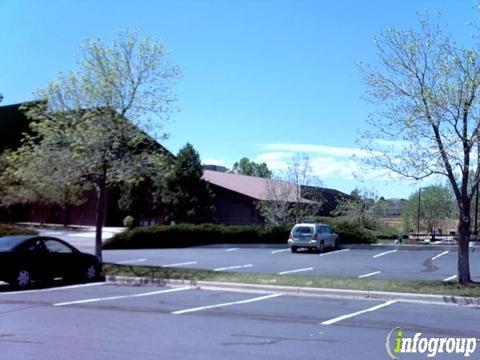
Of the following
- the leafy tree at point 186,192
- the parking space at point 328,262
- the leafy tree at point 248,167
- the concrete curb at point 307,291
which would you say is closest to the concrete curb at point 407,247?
the parking space at point 328,262

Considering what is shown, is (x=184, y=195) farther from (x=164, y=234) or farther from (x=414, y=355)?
(x=414, y=355)

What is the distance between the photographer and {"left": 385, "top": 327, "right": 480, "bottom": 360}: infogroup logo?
832cm

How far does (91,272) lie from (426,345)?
11604 mm

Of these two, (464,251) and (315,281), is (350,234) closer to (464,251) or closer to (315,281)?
(315,281)

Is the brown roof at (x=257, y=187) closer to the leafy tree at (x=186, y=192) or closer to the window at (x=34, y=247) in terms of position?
the leafy tree at (x=186, y=192)

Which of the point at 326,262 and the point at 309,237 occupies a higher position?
the point at 309,237

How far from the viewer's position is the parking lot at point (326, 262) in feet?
70.0

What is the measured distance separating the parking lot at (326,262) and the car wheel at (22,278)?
25.2ft

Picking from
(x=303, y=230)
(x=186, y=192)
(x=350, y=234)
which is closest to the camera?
(x=303, y=230)

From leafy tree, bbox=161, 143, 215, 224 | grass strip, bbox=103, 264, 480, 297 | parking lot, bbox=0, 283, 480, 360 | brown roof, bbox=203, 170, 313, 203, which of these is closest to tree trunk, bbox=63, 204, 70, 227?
brown roof, bbox=203, 170, 313, 203

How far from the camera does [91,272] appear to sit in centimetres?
1791

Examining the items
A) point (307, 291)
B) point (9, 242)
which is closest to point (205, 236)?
point (9, 242)

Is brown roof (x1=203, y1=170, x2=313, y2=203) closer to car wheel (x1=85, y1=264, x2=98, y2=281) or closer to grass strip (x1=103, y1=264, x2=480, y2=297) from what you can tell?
grass strip (x1=103, y1=264, x2=480, y2=297)

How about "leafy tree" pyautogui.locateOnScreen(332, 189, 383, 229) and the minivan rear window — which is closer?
the minivan rear window
